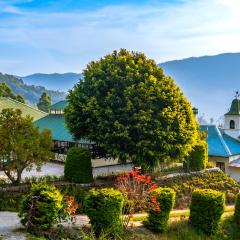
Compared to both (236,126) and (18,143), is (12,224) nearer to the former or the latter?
(18,143)

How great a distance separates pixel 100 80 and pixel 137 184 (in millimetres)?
6293

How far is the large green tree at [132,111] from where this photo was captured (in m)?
20.1

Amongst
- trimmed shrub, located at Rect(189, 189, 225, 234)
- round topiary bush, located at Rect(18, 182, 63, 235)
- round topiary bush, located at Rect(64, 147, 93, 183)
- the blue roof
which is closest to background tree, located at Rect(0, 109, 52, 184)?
round topiary bush, located at Rect(64, 147, 93, 183)

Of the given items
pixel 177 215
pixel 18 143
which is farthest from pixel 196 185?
pixel 18 143

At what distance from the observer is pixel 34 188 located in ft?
42.8

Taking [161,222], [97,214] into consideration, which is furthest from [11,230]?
[161,222]

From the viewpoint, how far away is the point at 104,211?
43.7 ft

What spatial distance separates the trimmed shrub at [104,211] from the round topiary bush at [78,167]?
5.88 metres

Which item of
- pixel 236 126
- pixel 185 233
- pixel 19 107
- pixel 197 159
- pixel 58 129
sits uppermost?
pixel 19 107

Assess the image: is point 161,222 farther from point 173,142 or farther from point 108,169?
point 108,169

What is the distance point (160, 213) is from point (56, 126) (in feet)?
57.2

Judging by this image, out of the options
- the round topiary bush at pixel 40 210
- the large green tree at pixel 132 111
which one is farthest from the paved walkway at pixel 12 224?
the large green tree at pixel 132 111

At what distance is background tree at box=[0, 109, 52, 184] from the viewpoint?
→ 17234 millimetres

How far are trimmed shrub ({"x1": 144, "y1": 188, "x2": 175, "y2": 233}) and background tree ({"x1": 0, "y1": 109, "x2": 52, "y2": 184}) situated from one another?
551 cm
